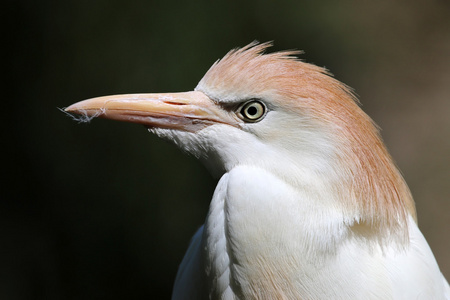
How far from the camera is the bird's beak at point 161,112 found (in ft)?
3.59

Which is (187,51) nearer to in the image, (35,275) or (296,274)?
A: (35,275)

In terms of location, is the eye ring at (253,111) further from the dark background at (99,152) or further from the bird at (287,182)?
the dark background at (99,152)

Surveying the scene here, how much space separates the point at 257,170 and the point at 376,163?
238 mm

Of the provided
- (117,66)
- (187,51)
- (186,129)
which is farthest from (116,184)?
(186,129)

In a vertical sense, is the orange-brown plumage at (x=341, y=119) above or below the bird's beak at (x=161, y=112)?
above

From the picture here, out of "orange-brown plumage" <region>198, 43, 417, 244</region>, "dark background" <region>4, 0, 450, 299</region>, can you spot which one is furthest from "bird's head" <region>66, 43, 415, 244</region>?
"dark background" <region>4, 0, 450, 299</region>

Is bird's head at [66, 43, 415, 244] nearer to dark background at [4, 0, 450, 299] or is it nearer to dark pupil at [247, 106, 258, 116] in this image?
dark pupil at [247, 106, 258, 116]

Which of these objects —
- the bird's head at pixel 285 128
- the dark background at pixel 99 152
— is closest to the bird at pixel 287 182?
the bird's head at pixel 285 128

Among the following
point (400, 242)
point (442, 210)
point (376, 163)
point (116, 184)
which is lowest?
point (116, 184)

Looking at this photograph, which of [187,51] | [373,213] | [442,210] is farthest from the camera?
[442,210]

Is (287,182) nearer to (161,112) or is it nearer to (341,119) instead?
(341,119)

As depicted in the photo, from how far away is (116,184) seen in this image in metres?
2.95

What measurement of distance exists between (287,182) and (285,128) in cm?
11

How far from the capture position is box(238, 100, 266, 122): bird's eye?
105 centimetres
